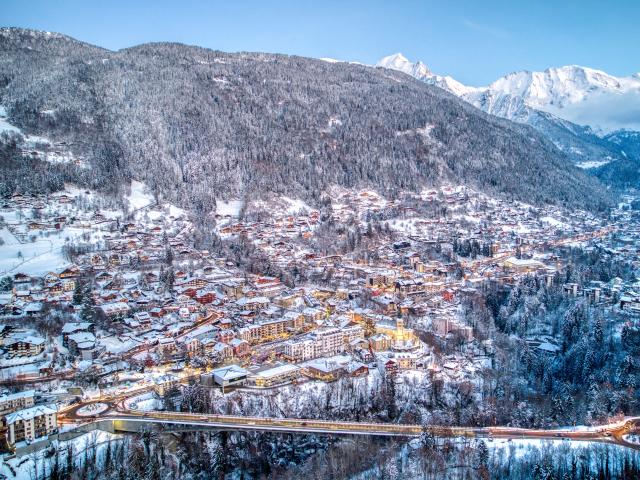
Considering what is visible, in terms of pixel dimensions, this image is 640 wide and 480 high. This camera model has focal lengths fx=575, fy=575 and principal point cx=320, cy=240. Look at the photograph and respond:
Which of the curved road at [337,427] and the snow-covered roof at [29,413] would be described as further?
the curved road at [337,427]

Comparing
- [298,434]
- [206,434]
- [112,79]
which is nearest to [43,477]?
[206,434]

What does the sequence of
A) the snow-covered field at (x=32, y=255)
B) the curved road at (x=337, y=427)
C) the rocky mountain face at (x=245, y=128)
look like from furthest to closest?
the rocky mountain face at (x=245, y=128), the snow-covered field at (x=32, y=255), the curved road at (x=337, y=427)

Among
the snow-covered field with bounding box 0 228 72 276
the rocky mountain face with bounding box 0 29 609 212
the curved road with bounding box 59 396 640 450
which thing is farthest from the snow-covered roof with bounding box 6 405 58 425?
the rocky mountain face with bounding box 0 29 609 212

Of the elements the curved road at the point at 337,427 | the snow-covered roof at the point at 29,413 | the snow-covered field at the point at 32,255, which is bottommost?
the curved road at the point at 337,427

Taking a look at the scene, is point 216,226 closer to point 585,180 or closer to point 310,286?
point 310,286

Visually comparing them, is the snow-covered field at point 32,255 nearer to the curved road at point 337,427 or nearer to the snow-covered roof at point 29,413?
the snow-covered roof at point 29,413

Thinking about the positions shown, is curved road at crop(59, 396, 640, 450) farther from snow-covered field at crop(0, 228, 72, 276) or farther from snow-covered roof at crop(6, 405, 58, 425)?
snow-covered field at crop(0, 228, 72, 276)

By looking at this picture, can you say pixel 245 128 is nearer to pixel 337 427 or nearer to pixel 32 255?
pixel 32 255

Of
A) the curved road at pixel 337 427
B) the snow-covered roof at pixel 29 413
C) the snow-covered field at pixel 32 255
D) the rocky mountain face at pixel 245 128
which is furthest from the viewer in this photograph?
the rocky mountain face at pixel 245 128

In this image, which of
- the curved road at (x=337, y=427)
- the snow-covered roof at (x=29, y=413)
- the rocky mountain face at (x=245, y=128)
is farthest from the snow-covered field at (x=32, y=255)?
the curved road at (x=337, y=427)
